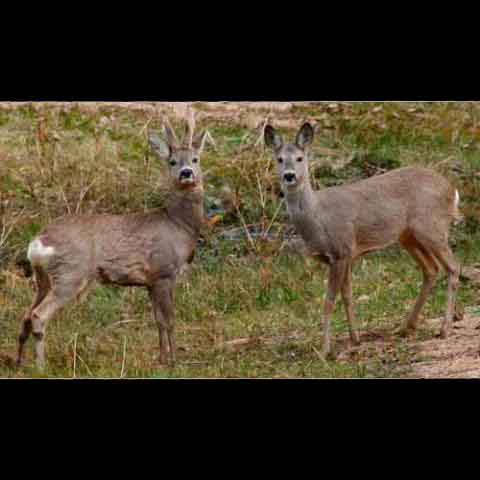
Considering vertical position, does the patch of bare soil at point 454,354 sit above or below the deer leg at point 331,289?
below

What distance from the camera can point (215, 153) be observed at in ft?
58.5

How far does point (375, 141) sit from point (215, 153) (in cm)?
182

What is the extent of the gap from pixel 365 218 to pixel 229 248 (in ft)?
9.47

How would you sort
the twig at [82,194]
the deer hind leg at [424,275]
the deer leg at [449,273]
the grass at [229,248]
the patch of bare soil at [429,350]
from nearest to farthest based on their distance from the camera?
the patch of bare soil at [429,350], the grass at [229,248], the deer leg at [449,273], the deer hind leg at [424,275], the twig at [82,194]

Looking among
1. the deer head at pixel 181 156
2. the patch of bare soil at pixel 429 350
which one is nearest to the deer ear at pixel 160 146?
the deer head at pixel 181 156

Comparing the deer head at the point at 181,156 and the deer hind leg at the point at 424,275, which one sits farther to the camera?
the deer hind leg at the point at 424,275

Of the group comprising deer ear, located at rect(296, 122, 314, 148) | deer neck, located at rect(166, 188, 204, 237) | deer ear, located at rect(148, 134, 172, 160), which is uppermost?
deer ear, located at rect(296, 122, 314, 148)

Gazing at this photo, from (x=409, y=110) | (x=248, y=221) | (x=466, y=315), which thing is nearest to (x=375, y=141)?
(x=409, y=110)

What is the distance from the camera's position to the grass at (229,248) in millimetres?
14305

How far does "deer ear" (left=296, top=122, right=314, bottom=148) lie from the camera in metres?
14.0

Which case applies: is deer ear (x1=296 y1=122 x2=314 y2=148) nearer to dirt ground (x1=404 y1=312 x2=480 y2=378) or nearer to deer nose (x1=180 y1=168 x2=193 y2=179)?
deer nose (x1=180 y1=168 x2=193 y2=179)

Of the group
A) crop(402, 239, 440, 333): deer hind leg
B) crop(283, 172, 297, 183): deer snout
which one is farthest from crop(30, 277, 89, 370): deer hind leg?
crop(402, 239, 440, 333): deer hind leg

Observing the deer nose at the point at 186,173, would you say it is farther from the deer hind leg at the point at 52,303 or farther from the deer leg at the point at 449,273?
the deer leg at the point at 449,273

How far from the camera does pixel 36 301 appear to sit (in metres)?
14.0
